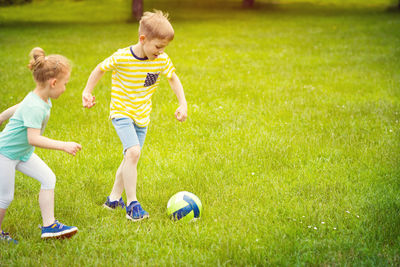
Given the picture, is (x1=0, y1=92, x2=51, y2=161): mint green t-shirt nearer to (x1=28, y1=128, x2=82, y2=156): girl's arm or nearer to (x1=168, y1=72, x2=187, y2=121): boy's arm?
(x1=28, y1=128, x2=82, y2=156): girl's arm

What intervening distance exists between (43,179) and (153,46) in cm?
154

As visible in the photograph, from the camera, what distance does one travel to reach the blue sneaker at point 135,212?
4.14 meters

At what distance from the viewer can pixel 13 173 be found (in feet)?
11.6

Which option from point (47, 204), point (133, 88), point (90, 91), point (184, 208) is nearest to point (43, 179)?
point (47, 204)

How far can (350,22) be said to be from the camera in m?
23.3

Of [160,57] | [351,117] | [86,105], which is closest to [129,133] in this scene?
[86,105]

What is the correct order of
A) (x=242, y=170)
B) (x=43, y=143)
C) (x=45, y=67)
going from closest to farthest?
1. (x=43, y=143)
2. (x=45, y=67)
3. (x=242, y=170)

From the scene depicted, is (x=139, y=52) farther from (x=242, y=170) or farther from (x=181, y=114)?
(x=242, y=170)

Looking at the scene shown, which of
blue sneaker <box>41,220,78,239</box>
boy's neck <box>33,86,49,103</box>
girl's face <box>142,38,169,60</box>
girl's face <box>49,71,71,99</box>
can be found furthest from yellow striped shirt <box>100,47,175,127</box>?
blue sneaker <box>41,220,78,239</box>

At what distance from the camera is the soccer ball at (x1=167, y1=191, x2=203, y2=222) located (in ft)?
13.4

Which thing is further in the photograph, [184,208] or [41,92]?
[184,208]

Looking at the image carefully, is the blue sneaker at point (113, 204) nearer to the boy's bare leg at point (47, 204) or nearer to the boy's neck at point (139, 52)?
the boy's bare leg at point (47, 204)

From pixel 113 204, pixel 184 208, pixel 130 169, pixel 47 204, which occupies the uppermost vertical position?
pixel 130 169

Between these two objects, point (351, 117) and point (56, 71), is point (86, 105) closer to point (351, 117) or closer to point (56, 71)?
point (56, 71)
